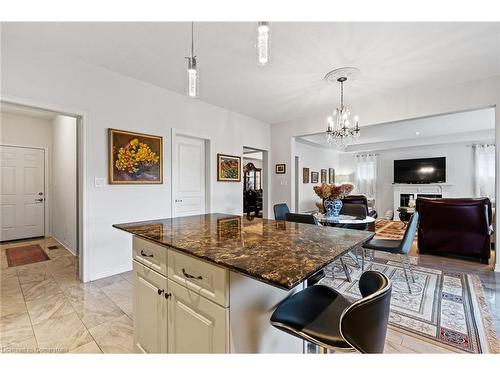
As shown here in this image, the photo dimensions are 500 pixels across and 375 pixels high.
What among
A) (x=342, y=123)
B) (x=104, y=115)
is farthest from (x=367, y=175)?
(x=104, y=115)

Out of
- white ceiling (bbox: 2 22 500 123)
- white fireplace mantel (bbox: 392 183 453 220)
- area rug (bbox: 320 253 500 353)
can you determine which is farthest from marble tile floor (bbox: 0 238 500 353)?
white fireplace mantel (bbox: 392 183 453 220)

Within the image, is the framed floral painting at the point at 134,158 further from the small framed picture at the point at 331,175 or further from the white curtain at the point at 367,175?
the white curtain at the point at 367,175

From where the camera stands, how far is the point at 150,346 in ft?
4.55

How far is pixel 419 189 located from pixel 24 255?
9538 millimetres

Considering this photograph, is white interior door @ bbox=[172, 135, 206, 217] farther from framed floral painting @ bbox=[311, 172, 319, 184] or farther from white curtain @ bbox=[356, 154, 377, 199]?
white curtain @ bbox=[356, 154, 377, 199]

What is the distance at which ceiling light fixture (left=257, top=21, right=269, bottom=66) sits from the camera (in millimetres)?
1229

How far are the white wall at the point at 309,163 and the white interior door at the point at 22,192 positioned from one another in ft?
20.5

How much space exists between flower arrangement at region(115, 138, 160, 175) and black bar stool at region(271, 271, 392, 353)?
272 centimetres

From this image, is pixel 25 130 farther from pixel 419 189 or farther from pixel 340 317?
pixel 419 189

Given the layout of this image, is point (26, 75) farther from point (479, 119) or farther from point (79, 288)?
point (479, 119)

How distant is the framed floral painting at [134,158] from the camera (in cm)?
294
